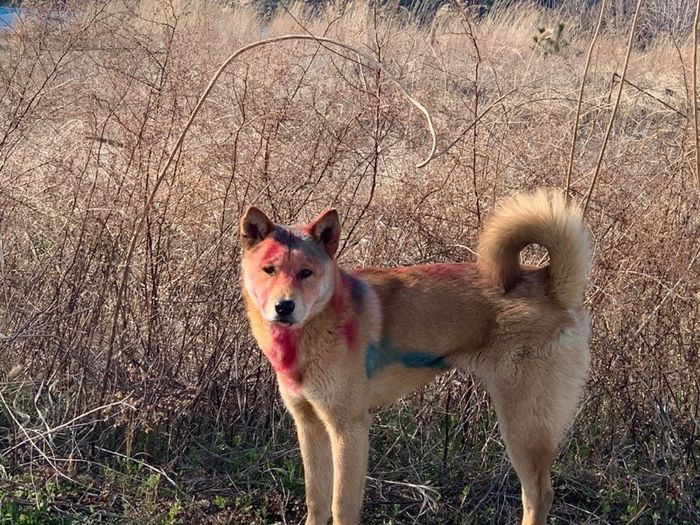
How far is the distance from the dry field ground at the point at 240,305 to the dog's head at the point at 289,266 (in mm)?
856

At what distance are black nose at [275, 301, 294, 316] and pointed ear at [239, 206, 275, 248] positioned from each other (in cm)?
37

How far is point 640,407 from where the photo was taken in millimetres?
4562

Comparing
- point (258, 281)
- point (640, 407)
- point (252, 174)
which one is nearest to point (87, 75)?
point (252, 174)

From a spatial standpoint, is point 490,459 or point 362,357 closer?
point 362,357

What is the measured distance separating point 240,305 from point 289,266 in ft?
4.42

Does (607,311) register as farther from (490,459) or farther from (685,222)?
(490,459)

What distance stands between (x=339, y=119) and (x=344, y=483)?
2.22m

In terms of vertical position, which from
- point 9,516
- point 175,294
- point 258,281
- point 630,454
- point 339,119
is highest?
point 339,119

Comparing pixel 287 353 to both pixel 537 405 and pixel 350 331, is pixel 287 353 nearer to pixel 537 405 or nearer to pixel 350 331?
pixel 350 331

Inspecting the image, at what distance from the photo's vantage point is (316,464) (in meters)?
3.82

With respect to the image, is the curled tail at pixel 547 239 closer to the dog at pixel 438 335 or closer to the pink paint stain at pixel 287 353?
the dog at pixel 438 335

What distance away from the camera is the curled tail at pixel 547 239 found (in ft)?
11.7

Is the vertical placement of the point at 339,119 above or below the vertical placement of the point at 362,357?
above

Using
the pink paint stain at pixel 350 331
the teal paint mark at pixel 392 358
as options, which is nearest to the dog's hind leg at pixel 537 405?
the teal paint mark at pixel 392 358
